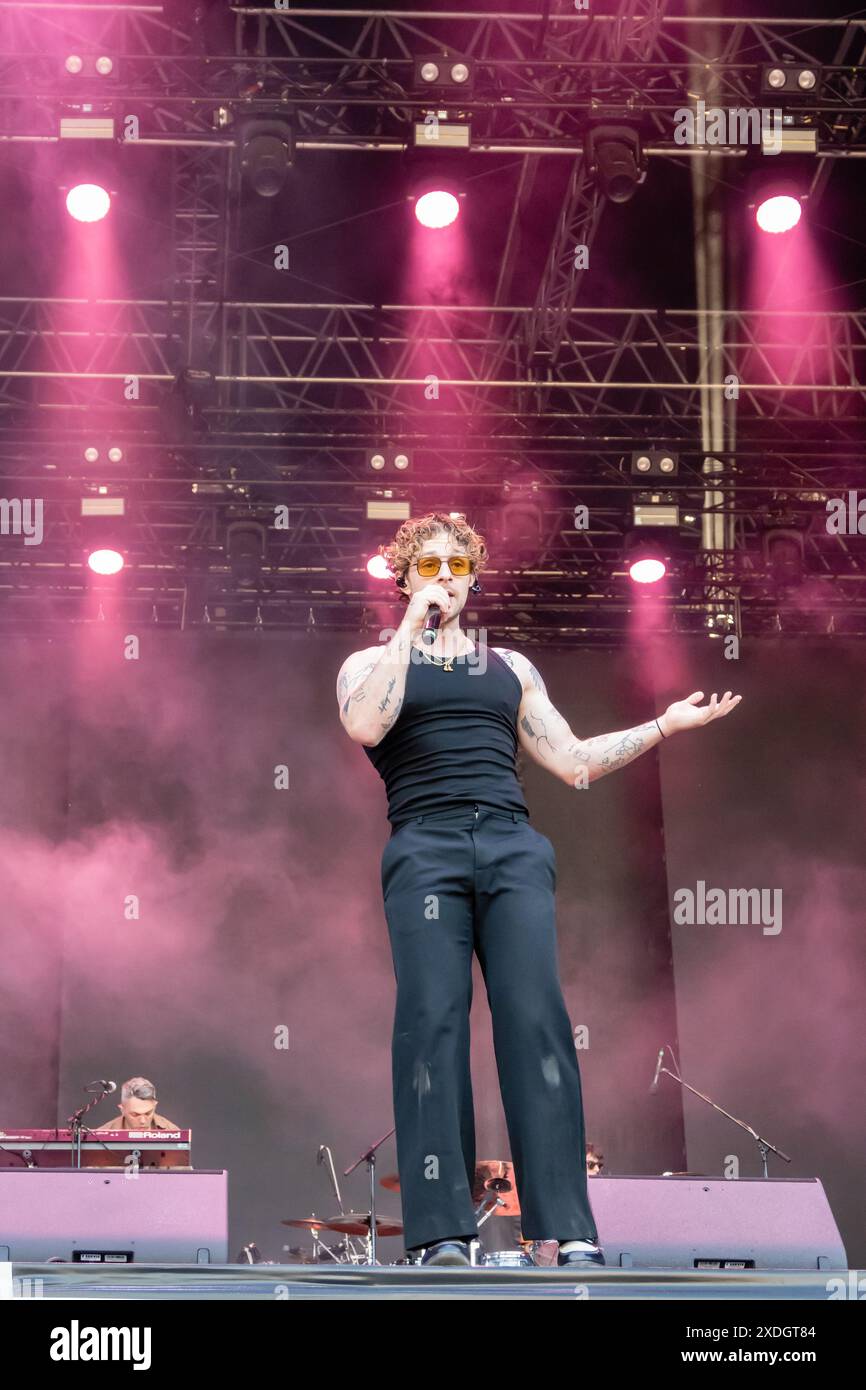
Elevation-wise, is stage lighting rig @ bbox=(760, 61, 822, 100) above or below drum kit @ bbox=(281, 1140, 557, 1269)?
above

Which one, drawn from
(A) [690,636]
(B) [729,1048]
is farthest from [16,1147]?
(A) [690,636]

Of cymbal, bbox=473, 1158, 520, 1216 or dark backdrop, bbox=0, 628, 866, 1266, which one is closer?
cymbal, bbox=473, 1158, 520, 1216

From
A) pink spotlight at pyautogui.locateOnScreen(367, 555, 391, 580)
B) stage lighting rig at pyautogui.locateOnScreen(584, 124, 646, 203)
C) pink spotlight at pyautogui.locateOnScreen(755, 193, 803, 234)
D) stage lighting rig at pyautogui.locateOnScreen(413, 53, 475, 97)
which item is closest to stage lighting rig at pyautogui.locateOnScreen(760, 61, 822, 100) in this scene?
pink spotlight at pyautogui.locateOnScreen(755, 193, 803, 234)

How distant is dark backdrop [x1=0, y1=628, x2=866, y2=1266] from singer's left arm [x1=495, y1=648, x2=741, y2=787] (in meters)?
8.33

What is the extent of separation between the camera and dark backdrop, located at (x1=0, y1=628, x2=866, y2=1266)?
1102 centimetres

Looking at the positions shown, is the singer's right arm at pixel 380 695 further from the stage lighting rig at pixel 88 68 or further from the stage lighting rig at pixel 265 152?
the stage lighting rig at pixel 88 68

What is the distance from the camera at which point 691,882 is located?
11625mm

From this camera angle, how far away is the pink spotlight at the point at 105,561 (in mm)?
10367

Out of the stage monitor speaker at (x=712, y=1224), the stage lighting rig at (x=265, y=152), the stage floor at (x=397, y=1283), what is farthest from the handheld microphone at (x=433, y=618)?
the stage lighting rig at (x=265, y=152)

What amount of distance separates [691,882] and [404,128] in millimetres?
6143

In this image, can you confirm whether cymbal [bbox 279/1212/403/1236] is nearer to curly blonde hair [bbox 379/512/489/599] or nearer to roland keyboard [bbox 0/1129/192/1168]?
roland keyboard [bbox 0/1129/192/1168]

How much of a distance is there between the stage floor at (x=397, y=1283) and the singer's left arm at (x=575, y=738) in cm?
129

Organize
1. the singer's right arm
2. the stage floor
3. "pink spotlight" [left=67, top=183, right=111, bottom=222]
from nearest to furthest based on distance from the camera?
the stage floor, the singer's right arm, "pink spotlight" [left=67, top=183, right=111, bottom=222]

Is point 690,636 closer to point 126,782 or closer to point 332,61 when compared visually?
point 126,782
